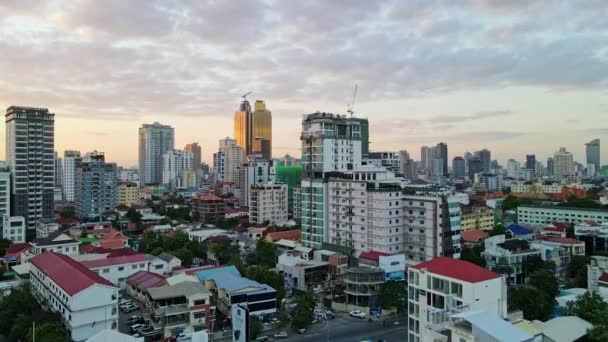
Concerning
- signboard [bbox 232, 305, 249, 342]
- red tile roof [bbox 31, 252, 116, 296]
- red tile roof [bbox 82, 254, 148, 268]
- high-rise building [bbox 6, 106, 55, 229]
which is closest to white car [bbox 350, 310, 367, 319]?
signboard [bbox 232, 305, 249, 342]

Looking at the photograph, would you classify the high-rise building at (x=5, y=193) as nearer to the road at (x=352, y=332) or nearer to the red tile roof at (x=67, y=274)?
the red tile roof at (x=67, y=274)

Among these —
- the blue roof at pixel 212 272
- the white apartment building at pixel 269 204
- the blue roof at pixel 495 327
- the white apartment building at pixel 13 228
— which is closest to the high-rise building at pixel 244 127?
the white apartment building at pixel 269 204

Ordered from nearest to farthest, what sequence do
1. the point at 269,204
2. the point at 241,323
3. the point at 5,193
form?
the point at 241,323, the point at 5,193, the point at 269,204

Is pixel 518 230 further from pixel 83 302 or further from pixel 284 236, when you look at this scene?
pixel 83 302

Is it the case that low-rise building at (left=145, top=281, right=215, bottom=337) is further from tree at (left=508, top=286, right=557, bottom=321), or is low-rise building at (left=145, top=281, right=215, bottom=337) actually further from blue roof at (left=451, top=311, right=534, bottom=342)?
tree at (left=508, top=286, right=557, bottom=321)

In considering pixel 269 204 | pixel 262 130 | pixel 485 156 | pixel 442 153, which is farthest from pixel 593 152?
pixel 269 204

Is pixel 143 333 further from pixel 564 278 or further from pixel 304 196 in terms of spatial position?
pixel 564 278

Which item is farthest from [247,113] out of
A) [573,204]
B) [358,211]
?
[358,211]
